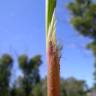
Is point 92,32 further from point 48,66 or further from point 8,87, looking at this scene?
point 48,66

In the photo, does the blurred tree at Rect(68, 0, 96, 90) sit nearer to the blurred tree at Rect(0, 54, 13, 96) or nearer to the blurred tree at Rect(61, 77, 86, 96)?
the blurred tree at Rect(61, 77, 86, 96)

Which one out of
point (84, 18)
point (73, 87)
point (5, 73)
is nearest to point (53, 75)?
point (84, 18)

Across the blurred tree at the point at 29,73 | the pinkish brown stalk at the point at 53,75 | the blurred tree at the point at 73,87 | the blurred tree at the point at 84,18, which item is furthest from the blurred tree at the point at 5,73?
the pinkish brown stalk at the point at 53,75

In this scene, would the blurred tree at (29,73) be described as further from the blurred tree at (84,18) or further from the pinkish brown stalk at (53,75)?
the pinkish brown stalk at (53,75)

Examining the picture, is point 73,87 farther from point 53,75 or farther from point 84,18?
point 53,75

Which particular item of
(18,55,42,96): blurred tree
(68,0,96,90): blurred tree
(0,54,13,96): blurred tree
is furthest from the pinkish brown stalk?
(18,55,42,96): blurred tree

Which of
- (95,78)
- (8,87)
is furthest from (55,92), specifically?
(8,87)
